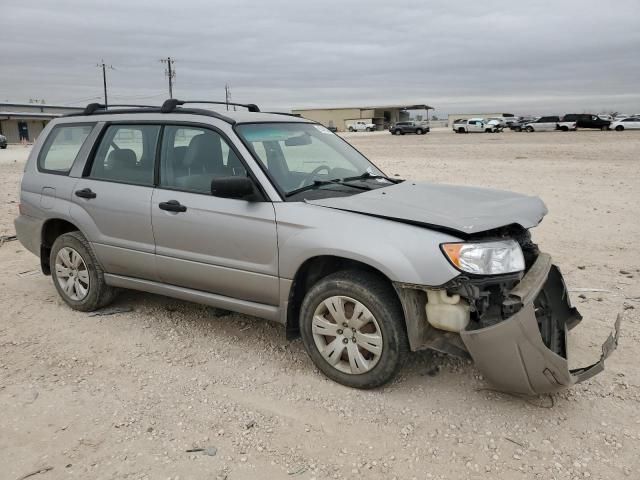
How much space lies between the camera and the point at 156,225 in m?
4.39

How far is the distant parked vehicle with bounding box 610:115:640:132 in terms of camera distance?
162ft

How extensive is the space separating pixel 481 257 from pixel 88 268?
3.48 m

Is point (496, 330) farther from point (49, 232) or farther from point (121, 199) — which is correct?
point (49, 232)

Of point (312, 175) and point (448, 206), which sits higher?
point (312, 175)

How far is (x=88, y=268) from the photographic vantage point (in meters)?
4.97

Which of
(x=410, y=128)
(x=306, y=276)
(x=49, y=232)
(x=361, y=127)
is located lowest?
(x=306, y=276)

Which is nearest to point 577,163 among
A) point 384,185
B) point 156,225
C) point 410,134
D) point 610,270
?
point 610,270

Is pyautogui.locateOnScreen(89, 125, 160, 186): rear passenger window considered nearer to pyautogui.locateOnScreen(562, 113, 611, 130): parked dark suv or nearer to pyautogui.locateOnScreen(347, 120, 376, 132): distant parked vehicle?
pyautogui.locateOnScreen(562, 113, 611, 130): parked dark suv

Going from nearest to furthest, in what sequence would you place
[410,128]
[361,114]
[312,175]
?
[312,175], [410,128], [361,114]

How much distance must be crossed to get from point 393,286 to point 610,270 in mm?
3704

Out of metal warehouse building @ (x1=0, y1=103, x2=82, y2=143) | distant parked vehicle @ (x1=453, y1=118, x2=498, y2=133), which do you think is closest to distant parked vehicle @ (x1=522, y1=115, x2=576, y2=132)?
distant parked vehicle @ (x1=453, y1=118, x2=498, y2=133)

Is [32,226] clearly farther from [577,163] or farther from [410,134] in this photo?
[410,134]

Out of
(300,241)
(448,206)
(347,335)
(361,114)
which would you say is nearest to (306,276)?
(300,241)

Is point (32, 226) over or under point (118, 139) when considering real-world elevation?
under
